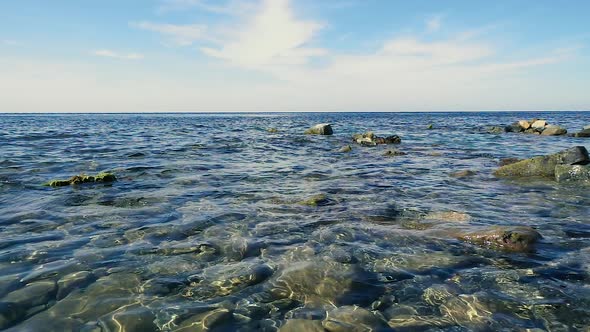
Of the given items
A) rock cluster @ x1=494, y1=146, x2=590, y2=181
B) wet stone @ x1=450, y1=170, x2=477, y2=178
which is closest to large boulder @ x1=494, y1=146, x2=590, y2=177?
rock cluster @ x1=494, y1=146, x2=590, y2=181

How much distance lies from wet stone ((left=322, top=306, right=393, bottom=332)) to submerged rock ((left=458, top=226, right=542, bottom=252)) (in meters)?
2.86

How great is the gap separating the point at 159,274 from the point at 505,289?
4.16 m

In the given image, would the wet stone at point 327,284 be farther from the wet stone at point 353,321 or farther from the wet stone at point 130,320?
the wet stone at point 130,320

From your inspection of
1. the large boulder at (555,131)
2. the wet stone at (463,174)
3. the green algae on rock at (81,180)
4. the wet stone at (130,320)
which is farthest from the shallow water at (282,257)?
the large boulder at (555,131)

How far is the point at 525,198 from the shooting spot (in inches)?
354

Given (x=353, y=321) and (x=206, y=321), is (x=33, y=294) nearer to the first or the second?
(x=206, y=321)

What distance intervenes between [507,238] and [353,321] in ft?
10.9

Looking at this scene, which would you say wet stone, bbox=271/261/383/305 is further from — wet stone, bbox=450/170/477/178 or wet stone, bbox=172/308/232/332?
wet stone, bbox=450/170/477/178

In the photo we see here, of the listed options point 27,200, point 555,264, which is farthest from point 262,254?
point 27,200

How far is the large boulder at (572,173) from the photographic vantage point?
1067 centimetres

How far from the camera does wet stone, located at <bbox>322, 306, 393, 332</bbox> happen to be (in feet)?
12.0

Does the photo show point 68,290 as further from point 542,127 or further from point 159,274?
point 542,127

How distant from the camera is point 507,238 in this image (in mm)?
5723

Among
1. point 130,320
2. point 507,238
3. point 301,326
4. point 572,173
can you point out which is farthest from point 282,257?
point 572,173
